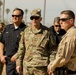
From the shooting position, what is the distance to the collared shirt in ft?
24.3

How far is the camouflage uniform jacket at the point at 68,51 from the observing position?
5176mm

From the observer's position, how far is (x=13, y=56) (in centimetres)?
733

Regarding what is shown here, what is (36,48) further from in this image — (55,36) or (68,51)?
(68,51)

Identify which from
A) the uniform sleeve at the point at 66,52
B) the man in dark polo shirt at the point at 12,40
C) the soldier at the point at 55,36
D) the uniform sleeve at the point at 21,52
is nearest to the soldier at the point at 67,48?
the uniform sleeve at the point at 66,52

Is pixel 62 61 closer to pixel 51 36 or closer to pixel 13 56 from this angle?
pixel 51 36

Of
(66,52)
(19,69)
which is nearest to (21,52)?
(19,69)

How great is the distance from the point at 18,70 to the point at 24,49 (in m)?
0.40

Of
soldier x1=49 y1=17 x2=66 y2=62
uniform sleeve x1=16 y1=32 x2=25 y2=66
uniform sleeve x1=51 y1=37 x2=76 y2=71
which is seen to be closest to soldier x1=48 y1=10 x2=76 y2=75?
uniform sleeve x1=51 y1=37 x2=76 y2=71

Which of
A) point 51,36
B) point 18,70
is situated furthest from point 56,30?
point 18,70

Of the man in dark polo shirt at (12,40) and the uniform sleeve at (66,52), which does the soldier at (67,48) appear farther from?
the man in dark polo shirt at (12,40)

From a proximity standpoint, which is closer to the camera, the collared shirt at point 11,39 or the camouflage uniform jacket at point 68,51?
the camouflage uniform jacket at point 68,51

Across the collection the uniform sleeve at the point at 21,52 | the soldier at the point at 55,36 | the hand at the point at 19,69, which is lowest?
the hand at the point at 19,69

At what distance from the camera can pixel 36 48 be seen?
259 inches

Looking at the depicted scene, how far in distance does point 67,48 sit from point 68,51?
0.05 meters
